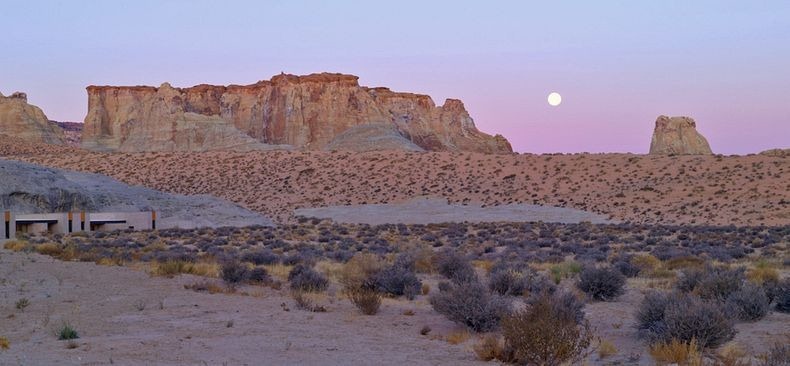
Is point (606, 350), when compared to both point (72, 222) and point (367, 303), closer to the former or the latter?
point (367, 303)

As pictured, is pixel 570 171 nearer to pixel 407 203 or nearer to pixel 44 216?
pixel 407 203

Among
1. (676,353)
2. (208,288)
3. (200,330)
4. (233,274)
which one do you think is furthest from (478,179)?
(676,353)

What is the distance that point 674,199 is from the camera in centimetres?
6050

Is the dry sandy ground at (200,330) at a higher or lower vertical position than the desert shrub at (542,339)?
lower

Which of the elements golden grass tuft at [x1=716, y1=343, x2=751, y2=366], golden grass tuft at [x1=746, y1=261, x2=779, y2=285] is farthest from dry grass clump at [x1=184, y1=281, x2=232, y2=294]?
golden grass tuft at [x1=746, y1=261, x2=779, y2=285]

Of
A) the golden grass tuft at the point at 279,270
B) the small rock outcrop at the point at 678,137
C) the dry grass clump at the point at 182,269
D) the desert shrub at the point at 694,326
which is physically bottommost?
the golden grass tuft at the point at 279,270

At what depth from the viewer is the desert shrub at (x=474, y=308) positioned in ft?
38.8

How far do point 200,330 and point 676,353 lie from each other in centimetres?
662

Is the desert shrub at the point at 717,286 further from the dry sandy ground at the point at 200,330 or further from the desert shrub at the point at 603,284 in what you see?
the dry sandy ground at the point at 200,330

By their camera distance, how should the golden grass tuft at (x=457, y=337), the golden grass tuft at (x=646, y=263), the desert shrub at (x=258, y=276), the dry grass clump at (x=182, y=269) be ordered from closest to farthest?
the golden grass tuft at (x=457, y=337)
the desert shrub at (x=258, y=276)
the dry grass clump at (x=182, y=269)
the golden grass tuft at (x=646, y=263)

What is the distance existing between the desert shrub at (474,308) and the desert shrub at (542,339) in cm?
191

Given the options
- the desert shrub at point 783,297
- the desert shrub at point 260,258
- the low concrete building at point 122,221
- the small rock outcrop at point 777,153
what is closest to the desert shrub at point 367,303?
the desert shrub at point 783,297

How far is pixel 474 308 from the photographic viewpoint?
11891 millimetres

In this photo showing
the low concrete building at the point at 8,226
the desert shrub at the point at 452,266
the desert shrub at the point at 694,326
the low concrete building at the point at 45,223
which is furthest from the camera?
the low concrete building at the point at 45,223
